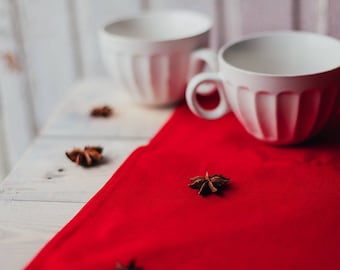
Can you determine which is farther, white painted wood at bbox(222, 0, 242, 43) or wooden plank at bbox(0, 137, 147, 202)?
white painted wood at bbox(222, 0, 242, 43)

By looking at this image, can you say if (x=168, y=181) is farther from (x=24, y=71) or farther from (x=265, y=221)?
(x=24, y=71)

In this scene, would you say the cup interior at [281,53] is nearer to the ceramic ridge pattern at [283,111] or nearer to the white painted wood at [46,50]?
the ceramic ridge pattern at [283,111]

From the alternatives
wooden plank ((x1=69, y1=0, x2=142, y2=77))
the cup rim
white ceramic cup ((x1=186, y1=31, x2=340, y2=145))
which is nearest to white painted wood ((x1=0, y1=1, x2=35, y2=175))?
wooden plank ((x1=69, y1=0, x2=142, y2=77))

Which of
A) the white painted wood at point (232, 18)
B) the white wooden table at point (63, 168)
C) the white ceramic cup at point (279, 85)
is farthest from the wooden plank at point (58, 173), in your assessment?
the white painted wood at point (232, 18)

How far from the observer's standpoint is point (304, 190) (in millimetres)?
612

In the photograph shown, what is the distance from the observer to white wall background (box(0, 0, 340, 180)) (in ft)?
2.99

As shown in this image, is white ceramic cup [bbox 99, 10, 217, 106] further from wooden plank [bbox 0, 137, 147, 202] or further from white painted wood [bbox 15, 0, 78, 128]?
white painted wood [bbox 15, 0, 78, 128]

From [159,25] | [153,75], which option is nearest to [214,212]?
[153,75]

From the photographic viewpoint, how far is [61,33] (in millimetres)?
1035

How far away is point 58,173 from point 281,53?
0.32 meters

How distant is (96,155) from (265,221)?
9.1 inches

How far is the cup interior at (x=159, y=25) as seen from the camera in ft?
2.89

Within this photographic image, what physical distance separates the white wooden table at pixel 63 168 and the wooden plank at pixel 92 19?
4.2 inches

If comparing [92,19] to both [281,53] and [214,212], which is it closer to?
[281,53]
